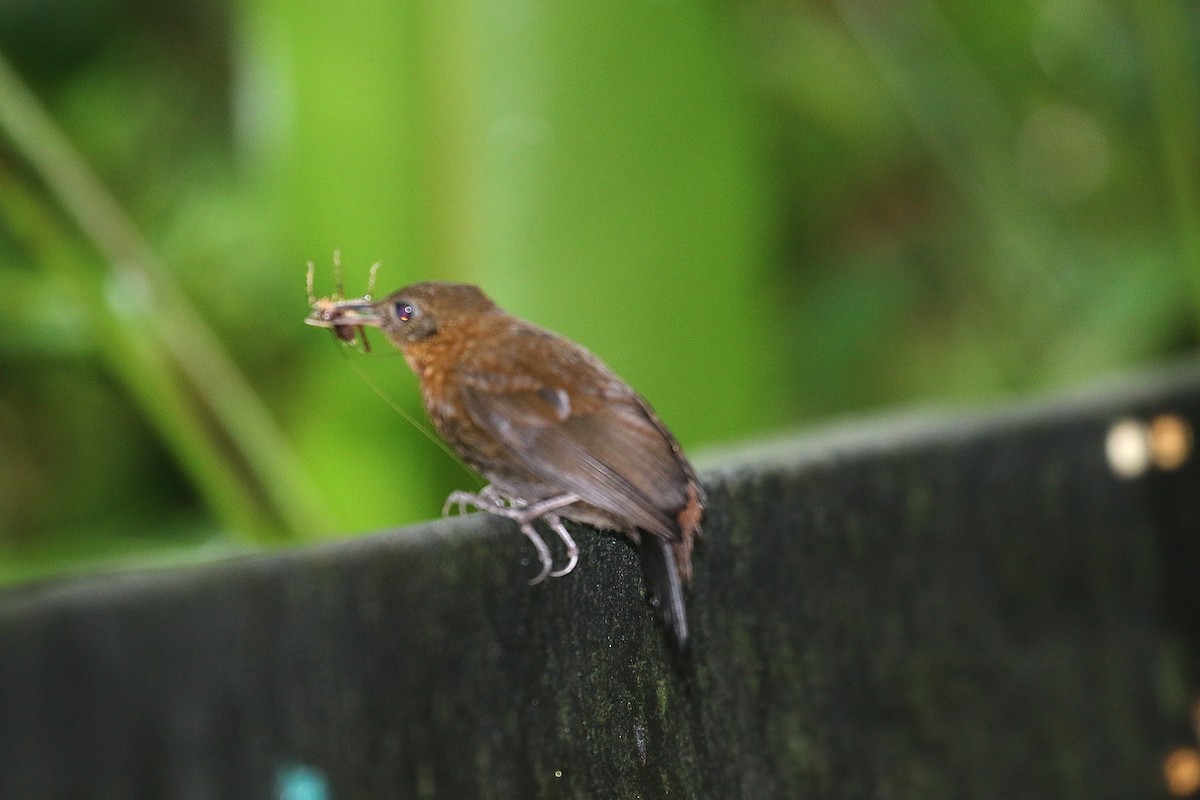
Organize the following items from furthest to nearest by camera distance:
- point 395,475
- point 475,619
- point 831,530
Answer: point 395,475
point 831,530
point 475,619

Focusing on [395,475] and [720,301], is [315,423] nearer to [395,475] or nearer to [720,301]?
[395,475]

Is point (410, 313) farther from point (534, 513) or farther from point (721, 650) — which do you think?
point (721, 650)

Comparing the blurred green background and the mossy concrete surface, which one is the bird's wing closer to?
the mossy concrete surface

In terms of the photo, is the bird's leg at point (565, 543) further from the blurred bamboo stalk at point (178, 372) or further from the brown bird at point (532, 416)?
the blurred bamboo stalk at point (178, 372)

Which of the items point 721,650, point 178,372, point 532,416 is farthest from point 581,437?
point 178,372

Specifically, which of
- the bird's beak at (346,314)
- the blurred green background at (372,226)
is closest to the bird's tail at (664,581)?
the bird's beak at (346,314)

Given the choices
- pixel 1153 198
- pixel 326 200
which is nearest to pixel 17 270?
pixel 326 200
